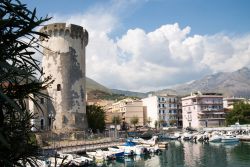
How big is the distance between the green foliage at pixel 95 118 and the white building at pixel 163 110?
35267mm

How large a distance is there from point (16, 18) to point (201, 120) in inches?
3124

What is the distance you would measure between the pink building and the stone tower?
42661mm

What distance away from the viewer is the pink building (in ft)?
267

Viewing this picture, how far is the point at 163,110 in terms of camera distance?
8788cm

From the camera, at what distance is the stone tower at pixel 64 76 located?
44438 mm

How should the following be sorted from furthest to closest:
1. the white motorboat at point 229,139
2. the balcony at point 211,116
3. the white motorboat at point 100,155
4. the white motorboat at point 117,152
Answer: the balcony at point 211,116 < the white motorboat at point 229,139 < the white motorboat at point 117,152 < the white motorboat at point 100,155

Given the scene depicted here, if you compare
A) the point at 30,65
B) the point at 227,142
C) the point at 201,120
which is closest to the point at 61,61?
the point at 227,142

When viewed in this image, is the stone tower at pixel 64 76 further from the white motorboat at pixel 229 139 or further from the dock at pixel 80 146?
the white motorboat at pixel 229 139

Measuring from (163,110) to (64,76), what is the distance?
47.2 meters

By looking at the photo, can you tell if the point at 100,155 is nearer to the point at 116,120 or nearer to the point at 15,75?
the point at 15,75

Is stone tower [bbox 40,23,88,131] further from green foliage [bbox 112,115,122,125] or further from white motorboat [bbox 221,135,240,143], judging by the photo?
green foliage [bbox 112,115,122,125]

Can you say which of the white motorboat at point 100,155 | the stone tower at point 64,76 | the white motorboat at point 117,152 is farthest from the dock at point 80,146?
the stone tower at point 64,76

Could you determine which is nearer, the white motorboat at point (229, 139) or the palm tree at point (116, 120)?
the white motorboat at point (229, 139)

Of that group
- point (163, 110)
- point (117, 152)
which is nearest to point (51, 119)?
point (117, 152)
